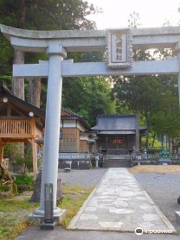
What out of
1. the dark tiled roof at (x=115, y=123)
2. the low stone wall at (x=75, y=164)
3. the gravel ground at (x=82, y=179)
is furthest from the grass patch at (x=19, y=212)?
the dark tiled roof at (x=115, y=123)

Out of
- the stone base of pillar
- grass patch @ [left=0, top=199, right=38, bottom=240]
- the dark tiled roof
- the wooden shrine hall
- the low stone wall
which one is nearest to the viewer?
grass patch @ [left=0, top=199, right=38, bottom=240]

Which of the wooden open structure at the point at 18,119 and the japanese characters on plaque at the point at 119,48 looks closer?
the japanese characters on plaque at the point at 119,48

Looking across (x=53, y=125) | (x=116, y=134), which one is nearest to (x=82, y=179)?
(x=53, y=125)

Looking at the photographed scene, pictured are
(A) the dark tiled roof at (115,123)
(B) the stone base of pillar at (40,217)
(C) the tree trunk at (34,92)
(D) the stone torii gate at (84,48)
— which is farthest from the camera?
(A) the dark tiled roof at (115,123)

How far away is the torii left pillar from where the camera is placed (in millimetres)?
7461

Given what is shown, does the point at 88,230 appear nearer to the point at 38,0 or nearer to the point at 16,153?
the point at 16,153

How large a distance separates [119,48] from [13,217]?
542 centimetres

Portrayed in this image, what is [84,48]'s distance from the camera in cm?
825

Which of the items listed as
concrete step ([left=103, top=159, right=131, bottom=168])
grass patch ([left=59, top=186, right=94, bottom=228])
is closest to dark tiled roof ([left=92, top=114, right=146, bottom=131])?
concrete step ([left=103, top=159, right=131, bottom=168])

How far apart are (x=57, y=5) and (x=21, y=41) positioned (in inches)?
521

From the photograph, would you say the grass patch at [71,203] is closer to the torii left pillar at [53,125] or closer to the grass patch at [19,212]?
the grass patch at [19,212]

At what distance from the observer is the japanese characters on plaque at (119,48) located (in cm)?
784

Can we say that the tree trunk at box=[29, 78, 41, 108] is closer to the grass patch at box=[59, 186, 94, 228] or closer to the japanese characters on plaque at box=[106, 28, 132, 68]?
the grass patch at box=[59, 186, 94, 228]

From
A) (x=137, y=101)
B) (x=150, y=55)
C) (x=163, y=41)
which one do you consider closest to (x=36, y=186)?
(x=163, y=41)
